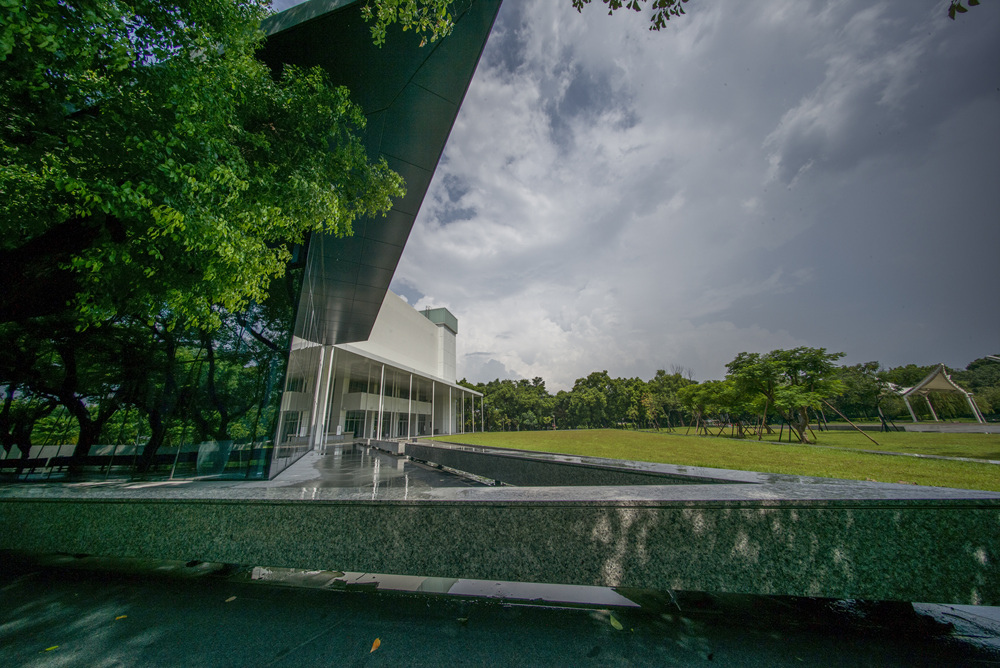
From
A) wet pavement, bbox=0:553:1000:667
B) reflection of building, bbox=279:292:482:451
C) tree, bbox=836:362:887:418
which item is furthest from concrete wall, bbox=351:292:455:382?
tree, bbox=836:362:887:418

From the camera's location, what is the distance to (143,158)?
3586mm

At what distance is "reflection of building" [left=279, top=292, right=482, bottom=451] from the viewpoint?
73.8 ft

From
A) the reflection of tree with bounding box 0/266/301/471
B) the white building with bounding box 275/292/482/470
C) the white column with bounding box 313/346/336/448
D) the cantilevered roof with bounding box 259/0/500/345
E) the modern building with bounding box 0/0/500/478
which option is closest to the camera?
the cantilevered roof with bounding box 259/0/500/345

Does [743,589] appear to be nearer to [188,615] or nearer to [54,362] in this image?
[188,615]

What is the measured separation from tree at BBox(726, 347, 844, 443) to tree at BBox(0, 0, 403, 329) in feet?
85.4

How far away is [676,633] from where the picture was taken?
239cm

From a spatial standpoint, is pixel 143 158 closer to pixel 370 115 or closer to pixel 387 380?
pixel 370 115

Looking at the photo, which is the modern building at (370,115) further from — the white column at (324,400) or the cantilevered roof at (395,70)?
the white column at (324,400)

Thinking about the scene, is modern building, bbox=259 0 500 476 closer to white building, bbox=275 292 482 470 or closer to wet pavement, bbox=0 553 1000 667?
white building, bbox=275 292 482 470

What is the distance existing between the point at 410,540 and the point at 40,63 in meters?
5.00

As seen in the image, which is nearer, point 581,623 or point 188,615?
point 581,623

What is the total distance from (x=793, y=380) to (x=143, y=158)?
29472 mm

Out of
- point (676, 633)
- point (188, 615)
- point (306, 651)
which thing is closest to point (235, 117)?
point (188, 615)

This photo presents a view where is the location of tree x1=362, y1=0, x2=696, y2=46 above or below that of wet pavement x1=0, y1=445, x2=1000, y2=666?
above
